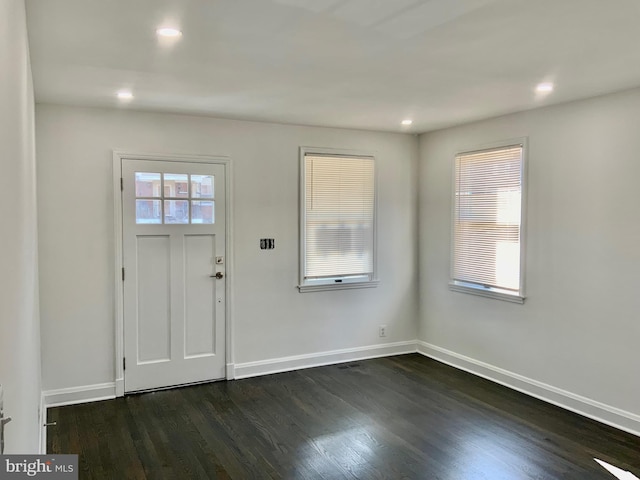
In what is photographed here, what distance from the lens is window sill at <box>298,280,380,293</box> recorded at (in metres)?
4.97

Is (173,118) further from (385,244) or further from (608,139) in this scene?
(608,139)

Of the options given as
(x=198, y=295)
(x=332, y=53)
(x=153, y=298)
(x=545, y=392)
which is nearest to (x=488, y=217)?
(x=545, y=392)

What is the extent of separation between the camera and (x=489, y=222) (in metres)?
4.64

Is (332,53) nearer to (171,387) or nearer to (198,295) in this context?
(198,295)

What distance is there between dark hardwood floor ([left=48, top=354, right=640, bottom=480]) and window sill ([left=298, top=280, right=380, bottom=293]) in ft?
2.97

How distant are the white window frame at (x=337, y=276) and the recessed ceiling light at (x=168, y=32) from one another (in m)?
2.51

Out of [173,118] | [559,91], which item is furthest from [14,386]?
[559,91]

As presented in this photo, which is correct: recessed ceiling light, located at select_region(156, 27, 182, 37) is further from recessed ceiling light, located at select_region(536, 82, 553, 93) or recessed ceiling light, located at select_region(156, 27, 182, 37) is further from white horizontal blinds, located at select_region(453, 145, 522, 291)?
white horizontal blinds, located at select_region(453, 145, 522, 291)

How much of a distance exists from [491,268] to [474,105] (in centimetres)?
153

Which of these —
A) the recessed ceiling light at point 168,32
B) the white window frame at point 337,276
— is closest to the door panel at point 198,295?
the white window frame at point 337,276

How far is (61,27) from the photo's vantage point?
234cm

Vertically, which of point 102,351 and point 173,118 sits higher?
point 173,118

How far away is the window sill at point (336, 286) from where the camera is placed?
16.3ft

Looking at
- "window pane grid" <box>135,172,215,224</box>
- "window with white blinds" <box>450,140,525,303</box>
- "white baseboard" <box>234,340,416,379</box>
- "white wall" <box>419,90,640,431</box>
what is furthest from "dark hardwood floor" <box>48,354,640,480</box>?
"window pane grid" <box>135,172,215,224</box>
